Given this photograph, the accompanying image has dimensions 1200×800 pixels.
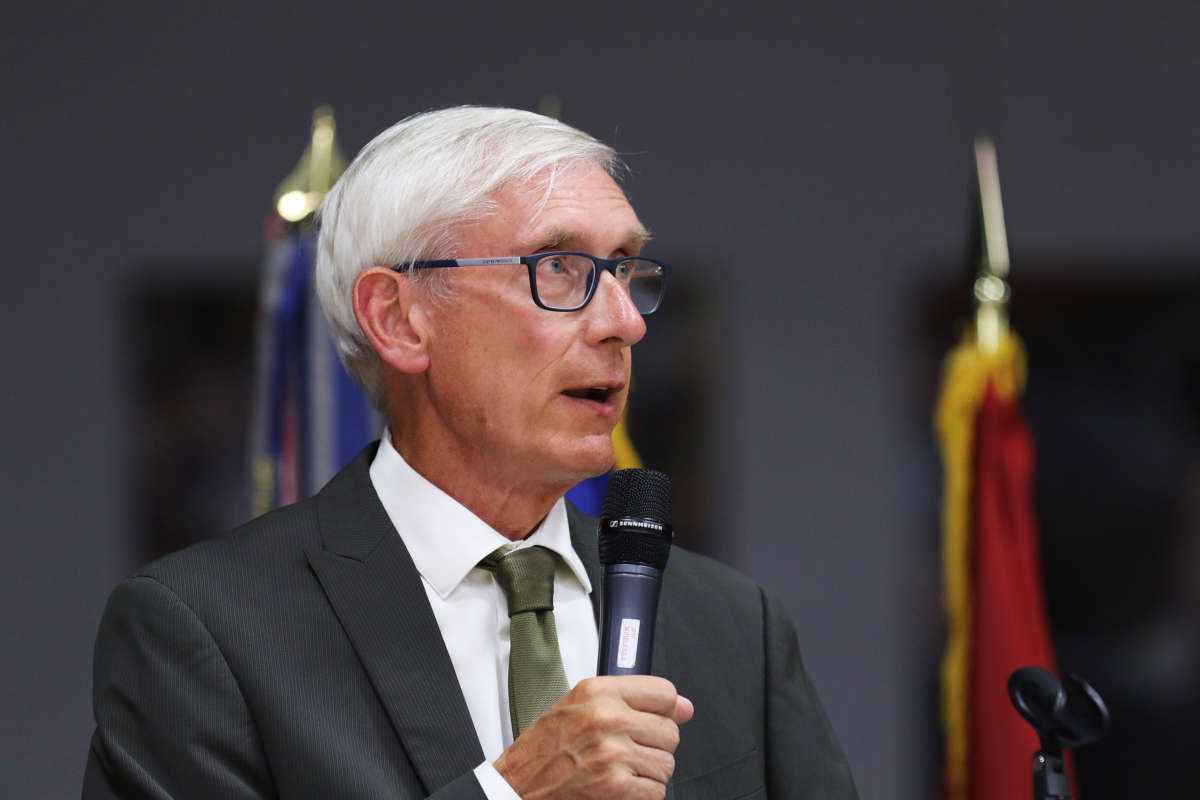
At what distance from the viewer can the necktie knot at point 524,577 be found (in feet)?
5.10

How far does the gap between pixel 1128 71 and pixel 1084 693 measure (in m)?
2.70

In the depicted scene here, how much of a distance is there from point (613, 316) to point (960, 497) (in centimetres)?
178

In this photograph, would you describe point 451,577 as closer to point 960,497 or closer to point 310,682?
point 310,682

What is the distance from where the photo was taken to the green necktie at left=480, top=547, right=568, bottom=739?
149 centimetres

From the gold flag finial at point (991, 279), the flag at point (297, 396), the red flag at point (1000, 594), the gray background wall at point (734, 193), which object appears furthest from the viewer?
the gray background wall at point (734, 193)

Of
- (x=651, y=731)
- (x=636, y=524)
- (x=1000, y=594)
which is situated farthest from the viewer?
(x=1000, y=594)

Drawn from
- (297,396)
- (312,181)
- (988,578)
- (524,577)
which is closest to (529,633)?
(524,577)

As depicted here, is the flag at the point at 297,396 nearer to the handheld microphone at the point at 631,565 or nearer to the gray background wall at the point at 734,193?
the gray background wall at the point at 734,193

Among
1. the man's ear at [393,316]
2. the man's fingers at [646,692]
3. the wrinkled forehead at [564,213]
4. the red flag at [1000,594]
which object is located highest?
the wrinkled forehead at [564,213]

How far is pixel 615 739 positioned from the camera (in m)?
1.22

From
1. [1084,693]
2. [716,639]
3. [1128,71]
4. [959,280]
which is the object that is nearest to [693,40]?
[959,280]

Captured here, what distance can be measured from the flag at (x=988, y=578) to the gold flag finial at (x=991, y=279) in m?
0.03

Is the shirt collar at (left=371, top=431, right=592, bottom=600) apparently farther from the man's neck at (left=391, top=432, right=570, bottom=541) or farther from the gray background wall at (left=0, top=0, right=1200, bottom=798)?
the gray background wall at (left=0, top=0, right=1200, bottom=798)

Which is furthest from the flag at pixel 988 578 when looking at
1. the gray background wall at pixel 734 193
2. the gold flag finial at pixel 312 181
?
the gold flag finial at pixel 312 181
